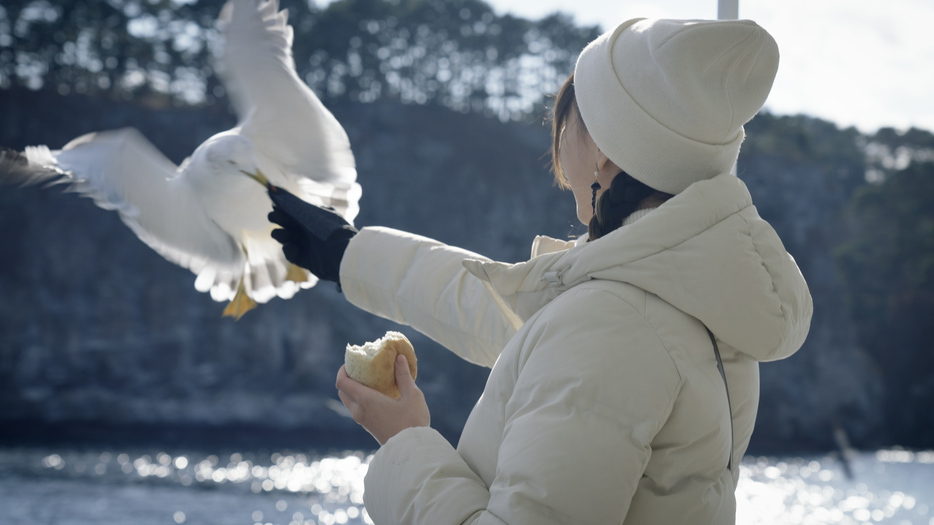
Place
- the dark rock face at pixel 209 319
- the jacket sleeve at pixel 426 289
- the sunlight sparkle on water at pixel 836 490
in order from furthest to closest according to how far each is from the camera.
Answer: the dark rock face at pixel 209 319 → the sunlight sparkle on water at pixel 836 490 → the jacket sleeve at pixel 426 289

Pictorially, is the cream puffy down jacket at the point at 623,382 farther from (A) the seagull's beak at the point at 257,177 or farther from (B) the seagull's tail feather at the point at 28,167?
(B) the seagull's tail feather at the point at 28,167

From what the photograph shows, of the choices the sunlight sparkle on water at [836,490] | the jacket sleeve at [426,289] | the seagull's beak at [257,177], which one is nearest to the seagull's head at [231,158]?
the seagull's beak at [257,177]

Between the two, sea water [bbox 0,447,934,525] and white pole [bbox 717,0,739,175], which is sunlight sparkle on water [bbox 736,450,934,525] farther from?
white pole [bbox 717,0,739,175]

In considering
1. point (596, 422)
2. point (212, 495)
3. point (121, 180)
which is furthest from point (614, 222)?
point (212, 495)

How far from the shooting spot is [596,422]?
→ 490 mm

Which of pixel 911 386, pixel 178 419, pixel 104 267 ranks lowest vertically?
pixel 911 386

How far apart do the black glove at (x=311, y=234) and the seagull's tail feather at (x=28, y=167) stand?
1.59ft

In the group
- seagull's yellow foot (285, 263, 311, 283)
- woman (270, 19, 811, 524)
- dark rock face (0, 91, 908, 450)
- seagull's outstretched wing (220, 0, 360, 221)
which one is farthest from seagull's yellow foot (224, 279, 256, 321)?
dark rock face (0, 91, 908, 450)

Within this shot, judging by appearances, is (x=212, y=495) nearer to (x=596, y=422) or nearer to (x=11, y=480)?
(x=11, y=480)

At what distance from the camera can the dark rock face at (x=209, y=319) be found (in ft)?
46.6

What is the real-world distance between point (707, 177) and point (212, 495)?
1031 cm

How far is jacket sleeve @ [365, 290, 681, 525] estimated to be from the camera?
48 centimetres

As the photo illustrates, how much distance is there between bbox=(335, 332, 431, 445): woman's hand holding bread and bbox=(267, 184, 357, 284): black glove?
310mm

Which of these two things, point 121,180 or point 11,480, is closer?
point 121,180
